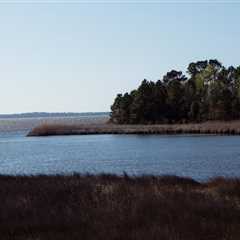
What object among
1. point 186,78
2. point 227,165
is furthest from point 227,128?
point 227,165

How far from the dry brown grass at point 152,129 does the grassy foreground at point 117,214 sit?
89.7 m

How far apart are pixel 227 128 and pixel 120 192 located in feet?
310

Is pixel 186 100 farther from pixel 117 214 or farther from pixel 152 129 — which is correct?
pixel 117 214

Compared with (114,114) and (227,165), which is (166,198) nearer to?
(227,165)

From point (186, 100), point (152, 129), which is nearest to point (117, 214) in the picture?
point (152, 129)

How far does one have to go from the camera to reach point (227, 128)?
112m

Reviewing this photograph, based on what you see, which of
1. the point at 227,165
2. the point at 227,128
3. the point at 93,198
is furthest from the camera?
the point at 227,128

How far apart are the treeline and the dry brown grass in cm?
473

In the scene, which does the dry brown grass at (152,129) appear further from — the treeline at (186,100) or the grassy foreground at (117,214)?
the grassy foreground at (117,214)

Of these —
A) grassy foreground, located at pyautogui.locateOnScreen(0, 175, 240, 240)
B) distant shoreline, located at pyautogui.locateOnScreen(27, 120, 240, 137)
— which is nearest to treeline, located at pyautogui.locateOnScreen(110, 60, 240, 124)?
distant shoreline, located at pyautogui.locateOnScreen(27, 120, 240, 137)

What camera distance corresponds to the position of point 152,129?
123500 millimetres

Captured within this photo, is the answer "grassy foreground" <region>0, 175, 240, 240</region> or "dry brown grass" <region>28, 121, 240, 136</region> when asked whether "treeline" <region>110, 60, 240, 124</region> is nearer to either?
"dry brown grass" <region>28, 121, 240, 136</region>

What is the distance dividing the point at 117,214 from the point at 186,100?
12216 cm

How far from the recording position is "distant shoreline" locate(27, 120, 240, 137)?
114m
